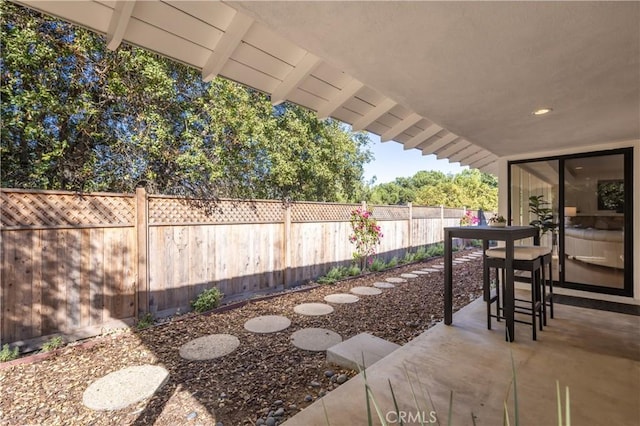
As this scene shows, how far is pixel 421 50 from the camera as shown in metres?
1.76

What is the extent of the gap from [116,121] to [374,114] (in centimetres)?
404

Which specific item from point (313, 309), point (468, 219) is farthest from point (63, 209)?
point (468, 219)

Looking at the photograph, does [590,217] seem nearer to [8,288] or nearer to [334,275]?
[334,275]

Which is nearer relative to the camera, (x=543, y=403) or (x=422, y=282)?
(x=543, y=403)

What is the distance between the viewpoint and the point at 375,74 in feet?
6.79

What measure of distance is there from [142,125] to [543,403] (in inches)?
228

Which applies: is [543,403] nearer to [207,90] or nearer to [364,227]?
[364,227]

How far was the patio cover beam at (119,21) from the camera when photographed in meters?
1.68

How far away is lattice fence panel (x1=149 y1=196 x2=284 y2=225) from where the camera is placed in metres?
3.82

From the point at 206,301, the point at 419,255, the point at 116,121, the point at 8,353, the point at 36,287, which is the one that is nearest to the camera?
the point at 8,353

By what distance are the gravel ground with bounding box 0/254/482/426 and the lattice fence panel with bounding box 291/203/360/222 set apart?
1.83 meters

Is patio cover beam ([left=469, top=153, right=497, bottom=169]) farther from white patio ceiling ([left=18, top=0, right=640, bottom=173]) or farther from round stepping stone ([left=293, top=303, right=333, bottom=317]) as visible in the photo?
round stepping stone ([left=293, top=303, right=333, bottom=317])

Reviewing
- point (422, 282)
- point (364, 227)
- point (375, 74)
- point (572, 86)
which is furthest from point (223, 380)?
point (364, 227)

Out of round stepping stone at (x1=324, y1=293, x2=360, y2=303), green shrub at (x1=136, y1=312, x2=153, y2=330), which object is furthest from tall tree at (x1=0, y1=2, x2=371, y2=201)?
round stepping stone at (x1=324, y1=293, x2=360, y2=303)
